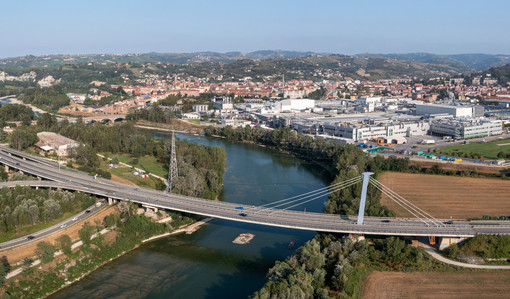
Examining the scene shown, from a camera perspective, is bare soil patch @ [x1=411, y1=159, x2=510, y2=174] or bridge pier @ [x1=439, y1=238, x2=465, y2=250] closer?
bridge pier @ [x1=439, y1=238, x2=465, y2=250]

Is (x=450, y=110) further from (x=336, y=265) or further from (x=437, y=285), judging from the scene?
(x=336, y=265)

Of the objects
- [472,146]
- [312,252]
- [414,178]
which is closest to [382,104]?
[472,146]

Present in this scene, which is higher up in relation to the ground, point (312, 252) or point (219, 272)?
point (312, 252)

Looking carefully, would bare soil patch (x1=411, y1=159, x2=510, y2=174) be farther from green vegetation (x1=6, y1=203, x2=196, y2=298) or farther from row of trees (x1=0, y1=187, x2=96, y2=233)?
row of trees (x1=0, y1=187, x2=96, y2=233)

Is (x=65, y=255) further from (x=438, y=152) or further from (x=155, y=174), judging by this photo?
(x=438, y=152)

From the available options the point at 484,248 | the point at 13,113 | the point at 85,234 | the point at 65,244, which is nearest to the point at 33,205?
the point at 85,234

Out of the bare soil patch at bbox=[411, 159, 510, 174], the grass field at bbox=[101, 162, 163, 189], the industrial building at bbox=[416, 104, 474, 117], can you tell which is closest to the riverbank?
the grass field at bbox=[101, 162, 163, 189]
